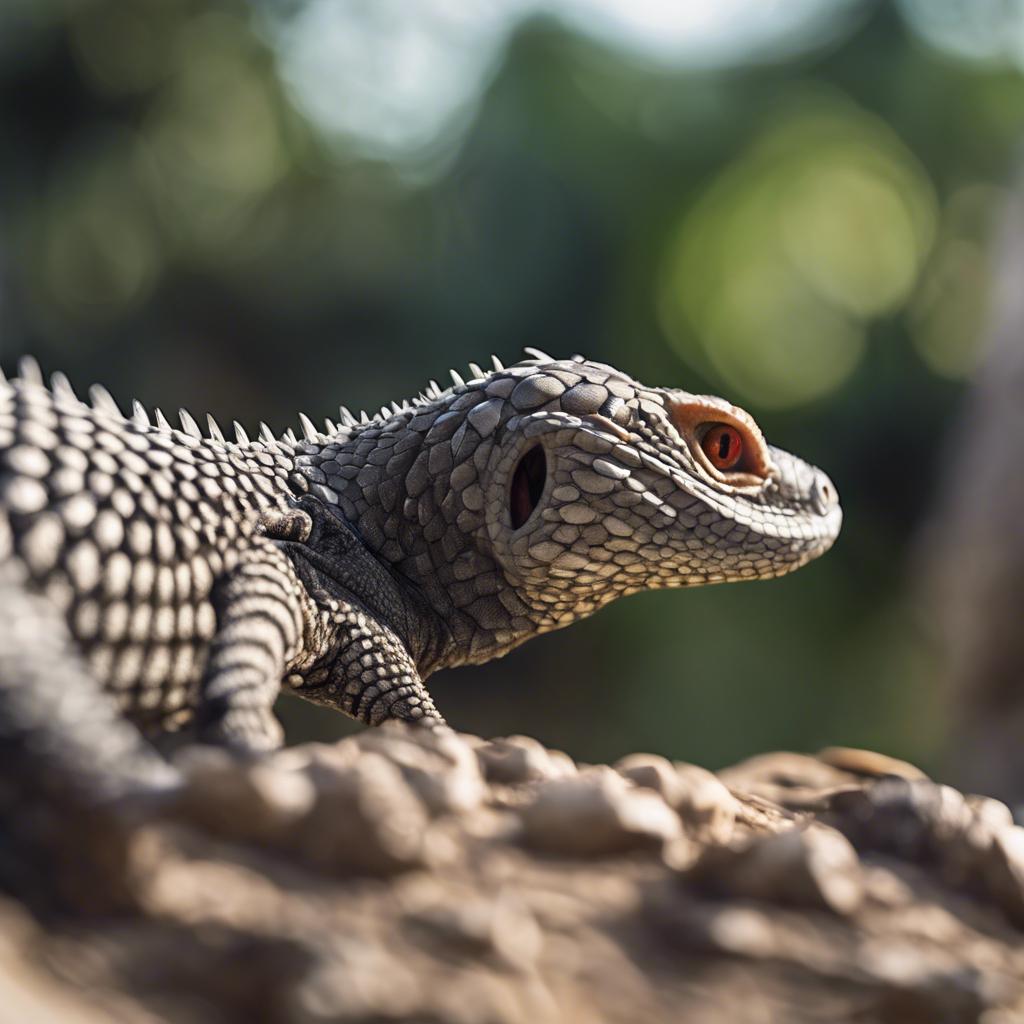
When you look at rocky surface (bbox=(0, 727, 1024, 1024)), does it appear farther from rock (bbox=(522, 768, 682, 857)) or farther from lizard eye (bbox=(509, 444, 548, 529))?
lizard eye (bbox=(509, 444, 548, 529))

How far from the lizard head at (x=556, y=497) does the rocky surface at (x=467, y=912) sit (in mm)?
915

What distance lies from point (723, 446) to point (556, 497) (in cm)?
53

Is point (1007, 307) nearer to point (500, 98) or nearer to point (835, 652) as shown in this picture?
point (835, 652)

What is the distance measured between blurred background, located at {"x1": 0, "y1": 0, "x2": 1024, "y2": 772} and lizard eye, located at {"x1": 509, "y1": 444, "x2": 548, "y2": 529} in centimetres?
1209

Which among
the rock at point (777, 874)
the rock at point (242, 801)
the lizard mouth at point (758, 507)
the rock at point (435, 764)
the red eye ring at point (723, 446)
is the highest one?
the red eye ring at point (723, 446)

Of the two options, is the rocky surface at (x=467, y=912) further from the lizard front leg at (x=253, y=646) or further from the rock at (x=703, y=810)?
the lizard front leg at (x=253, y=646)

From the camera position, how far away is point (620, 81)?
71.1 ft

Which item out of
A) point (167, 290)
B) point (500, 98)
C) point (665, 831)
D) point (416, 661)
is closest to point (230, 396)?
point (167, 290)

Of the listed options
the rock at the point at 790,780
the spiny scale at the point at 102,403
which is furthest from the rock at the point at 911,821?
the spiny scale at the point at 102,403

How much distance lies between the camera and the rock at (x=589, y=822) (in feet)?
7.25

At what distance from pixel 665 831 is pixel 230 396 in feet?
48.1

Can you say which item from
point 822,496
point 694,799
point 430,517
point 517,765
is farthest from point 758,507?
point 517,765

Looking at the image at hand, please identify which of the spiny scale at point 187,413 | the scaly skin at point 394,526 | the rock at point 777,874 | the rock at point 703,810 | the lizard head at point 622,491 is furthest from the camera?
the lizard head at point 622,491

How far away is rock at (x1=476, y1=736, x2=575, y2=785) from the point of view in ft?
8.12
